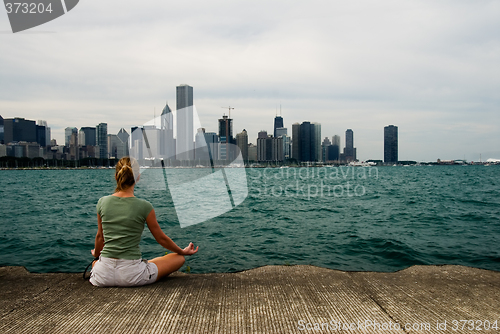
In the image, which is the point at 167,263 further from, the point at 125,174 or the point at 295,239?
the point at 295,239

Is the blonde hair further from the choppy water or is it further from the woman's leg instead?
the choppy water

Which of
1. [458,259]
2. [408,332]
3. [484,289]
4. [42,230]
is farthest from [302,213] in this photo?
[408,332]

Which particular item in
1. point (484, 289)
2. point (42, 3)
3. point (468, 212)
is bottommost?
point (468, 212)

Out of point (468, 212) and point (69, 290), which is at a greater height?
point (69, 290)

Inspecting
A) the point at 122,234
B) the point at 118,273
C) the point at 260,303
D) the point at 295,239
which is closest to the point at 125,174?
the point at 122,234

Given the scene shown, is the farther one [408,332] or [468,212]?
[468,212]

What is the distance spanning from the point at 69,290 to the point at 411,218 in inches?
616

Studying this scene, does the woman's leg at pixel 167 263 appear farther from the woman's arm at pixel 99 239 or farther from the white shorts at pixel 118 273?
the woman's arm at pixel 99 239

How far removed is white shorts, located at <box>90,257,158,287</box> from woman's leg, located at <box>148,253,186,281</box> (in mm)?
248

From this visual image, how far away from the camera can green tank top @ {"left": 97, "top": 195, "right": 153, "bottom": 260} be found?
3904 millimetres

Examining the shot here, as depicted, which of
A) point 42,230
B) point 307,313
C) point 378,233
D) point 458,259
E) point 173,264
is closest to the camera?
point 307,313

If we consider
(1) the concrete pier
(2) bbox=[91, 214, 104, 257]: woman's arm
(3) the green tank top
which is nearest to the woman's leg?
(1) the concrete pier

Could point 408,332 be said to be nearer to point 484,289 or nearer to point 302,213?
point 484,289

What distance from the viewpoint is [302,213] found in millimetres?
16812
